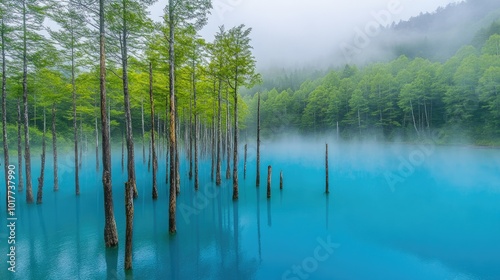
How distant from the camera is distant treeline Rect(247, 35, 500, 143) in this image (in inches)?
2024

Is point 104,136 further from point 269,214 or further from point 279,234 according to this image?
point 269,214

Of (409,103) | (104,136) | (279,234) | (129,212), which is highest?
(409,103)

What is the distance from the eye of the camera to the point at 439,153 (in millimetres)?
45656

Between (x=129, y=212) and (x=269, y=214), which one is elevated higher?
(x=129, y=212)

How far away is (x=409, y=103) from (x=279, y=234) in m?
66.3

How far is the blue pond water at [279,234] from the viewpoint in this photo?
9.65 m

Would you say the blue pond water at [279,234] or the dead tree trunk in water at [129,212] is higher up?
the dead tree trunk in water at [129,212]

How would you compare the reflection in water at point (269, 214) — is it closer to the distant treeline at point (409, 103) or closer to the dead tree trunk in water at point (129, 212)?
the dead tree trunk in water at point (129, 212)

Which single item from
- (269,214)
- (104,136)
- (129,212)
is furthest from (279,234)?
(104,136)

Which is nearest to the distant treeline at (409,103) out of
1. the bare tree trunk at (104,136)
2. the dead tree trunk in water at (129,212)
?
the dead tree trunk in water at (129,212)

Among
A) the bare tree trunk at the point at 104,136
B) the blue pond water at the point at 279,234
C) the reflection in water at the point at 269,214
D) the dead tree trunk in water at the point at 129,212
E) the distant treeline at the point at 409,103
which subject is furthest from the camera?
the distant treeline at the point at 409,103

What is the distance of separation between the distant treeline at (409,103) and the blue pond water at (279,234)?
36.0 meters

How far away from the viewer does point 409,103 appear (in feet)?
212

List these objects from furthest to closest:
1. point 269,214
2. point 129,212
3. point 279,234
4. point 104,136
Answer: point 269,214 → point 279,234 → point 104,136 → point 129,212
